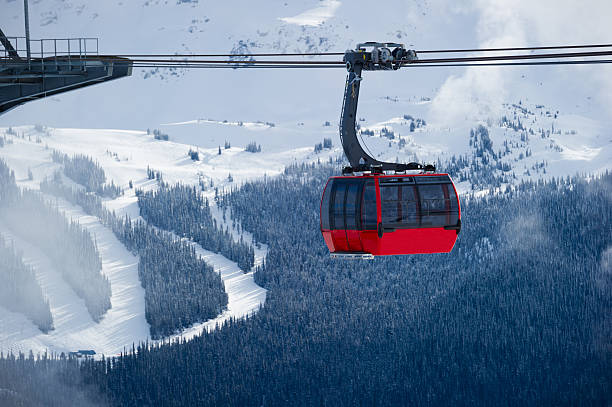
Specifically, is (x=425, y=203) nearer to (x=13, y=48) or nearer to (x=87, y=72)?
(x=87, y=72)

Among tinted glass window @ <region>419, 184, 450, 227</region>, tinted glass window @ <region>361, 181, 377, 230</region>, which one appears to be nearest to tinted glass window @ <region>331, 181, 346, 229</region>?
tinted glass window @ <region>361, 181, 377, 230</region>

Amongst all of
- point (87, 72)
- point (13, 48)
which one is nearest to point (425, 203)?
point (87, 72)

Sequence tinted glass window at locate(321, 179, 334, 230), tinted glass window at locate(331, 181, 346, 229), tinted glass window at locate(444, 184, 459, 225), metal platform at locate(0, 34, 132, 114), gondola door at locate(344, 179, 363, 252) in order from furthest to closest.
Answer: tinted glass window at locate(321, 179, 334, 230)
tinted glass window at locate(331, 181, 346, 229)
tinted glass window at locate(444, 184, 459, 225)
gondola door at locate(344, 179, 363, 252)
metal platform at locate(0, 34, 132, 114)

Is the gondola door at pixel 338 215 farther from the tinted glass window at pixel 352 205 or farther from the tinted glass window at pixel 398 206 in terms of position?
the tinted glass window at pixel 398 206

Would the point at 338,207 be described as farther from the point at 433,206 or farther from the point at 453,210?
the point at 453,210

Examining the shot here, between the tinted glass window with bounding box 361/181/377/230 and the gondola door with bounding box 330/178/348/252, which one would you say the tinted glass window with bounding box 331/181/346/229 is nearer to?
the gondola door with bounding box 330/178/348/252


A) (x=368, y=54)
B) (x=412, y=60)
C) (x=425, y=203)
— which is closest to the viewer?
(x=412, y=60)

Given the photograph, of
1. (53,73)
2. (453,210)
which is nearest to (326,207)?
(453,210)

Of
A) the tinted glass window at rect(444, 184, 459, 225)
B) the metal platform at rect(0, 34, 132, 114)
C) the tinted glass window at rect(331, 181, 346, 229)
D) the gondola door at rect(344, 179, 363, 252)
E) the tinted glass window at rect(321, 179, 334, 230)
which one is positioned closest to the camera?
the metal platform at rect(0, 34, 132, 114)
